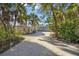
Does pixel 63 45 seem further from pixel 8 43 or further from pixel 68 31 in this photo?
pixel 8 43

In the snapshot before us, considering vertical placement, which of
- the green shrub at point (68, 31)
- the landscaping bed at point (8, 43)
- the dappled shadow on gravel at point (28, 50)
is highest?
the green shrub at point (68, 31)

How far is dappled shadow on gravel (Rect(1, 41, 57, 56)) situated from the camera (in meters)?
4.23

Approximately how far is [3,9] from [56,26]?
782 millimetres

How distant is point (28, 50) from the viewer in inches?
168

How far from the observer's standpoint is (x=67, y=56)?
13.8 ft

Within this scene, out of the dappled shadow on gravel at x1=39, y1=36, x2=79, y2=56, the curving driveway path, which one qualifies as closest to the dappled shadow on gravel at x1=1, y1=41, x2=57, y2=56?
the curving driveway path

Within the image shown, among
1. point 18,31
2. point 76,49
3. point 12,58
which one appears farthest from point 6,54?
point 76,49

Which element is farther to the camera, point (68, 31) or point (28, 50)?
point (68, 31)

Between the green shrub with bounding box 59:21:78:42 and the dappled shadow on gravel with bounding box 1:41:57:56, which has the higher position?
the green shrub with bounding box 59:21:78:42

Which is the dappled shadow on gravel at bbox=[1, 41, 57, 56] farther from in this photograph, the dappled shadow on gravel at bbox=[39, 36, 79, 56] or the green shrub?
the green shrub

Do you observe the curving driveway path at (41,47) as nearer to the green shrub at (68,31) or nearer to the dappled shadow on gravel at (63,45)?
the dappled shadow on gravel at (63,45)

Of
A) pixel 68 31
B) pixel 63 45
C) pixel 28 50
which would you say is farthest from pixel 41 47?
pixel 68 31

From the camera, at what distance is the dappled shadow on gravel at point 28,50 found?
13.9 feet

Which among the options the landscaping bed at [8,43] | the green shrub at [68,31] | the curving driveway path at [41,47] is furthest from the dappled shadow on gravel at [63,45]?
the landscaping bed at [8,43]
